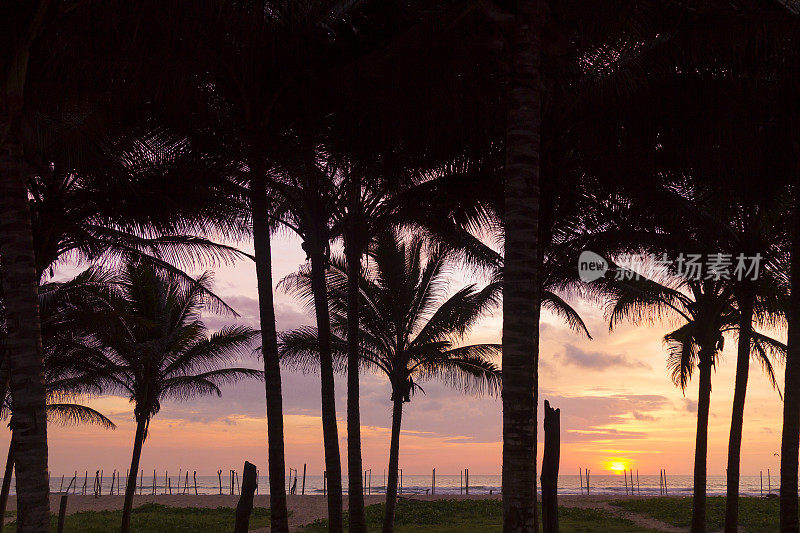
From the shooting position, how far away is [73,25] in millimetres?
8883

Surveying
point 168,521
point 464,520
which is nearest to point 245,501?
point 464,520

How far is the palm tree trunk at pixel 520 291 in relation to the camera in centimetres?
686

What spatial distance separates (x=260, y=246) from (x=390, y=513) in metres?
9.73

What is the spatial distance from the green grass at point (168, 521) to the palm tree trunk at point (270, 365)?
15303 mm

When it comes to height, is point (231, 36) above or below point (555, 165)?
above

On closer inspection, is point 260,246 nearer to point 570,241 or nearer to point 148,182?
point 148,182

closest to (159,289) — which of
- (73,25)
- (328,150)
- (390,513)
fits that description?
(390,513)

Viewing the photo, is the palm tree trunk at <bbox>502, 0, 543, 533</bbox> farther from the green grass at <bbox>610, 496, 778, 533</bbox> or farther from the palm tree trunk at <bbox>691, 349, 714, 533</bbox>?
the green grass at <bbox>610, 496, 778, 533</bbox>

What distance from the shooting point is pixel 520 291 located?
7.13m

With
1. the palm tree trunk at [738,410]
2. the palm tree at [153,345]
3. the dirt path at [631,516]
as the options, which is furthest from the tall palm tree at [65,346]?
the dirt path at [631,516]

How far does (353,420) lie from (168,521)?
15.7 m

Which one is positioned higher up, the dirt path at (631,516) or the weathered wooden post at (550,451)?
the weathered wooden post at (550,451)

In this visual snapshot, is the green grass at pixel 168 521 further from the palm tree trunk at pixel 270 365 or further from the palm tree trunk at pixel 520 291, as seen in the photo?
the palm tree trunk at pixel 520 291

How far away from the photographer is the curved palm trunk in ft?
45.8
